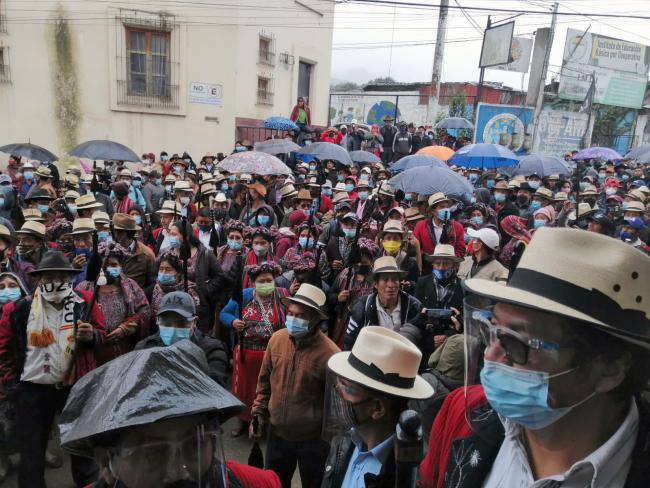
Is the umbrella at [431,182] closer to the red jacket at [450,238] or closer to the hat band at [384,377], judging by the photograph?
the red jacket at [450,238]

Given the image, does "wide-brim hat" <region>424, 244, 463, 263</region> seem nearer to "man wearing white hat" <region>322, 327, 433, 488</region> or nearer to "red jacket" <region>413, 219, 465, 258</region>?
"red jacket" <region>413, 219, 465, 258</region>

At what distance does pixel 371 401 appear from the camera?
2.43m

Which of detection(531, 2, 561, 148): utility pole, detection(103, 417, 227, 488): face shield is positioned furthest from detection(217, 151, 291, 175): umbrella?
detection(531, 2, 561, 148): utility pole

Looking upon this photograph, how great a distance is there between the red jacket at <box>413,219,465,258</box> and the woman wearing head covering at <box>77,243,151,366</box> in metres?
3.98

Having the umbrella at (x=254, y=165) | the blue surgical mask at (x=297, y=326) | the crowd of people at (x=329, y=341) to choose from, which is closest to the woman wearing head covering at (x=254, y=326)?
the crowd of people at (x=329, y=341)

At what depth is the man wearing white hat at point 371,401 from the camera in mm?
2383

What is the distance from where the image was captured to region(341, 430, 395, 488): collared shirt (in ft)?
7.64

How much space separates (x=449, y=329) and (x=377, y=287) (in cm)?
81

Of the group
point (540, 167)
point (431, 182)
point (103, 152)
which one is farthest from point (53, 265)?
point (540, 167)

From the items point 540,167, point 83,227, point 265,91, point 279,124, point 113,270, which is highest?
point 265,91

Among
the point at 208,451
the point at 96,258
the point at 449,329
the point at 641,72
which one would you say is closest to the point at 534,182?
the point at 449,329

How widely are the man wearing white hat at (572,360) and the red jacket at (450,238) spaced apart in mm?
5539

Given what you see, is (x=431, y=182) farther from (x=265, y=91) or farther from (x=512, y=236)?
(x=265, y=91)

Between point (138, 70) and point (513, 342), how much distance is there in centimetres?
1846
